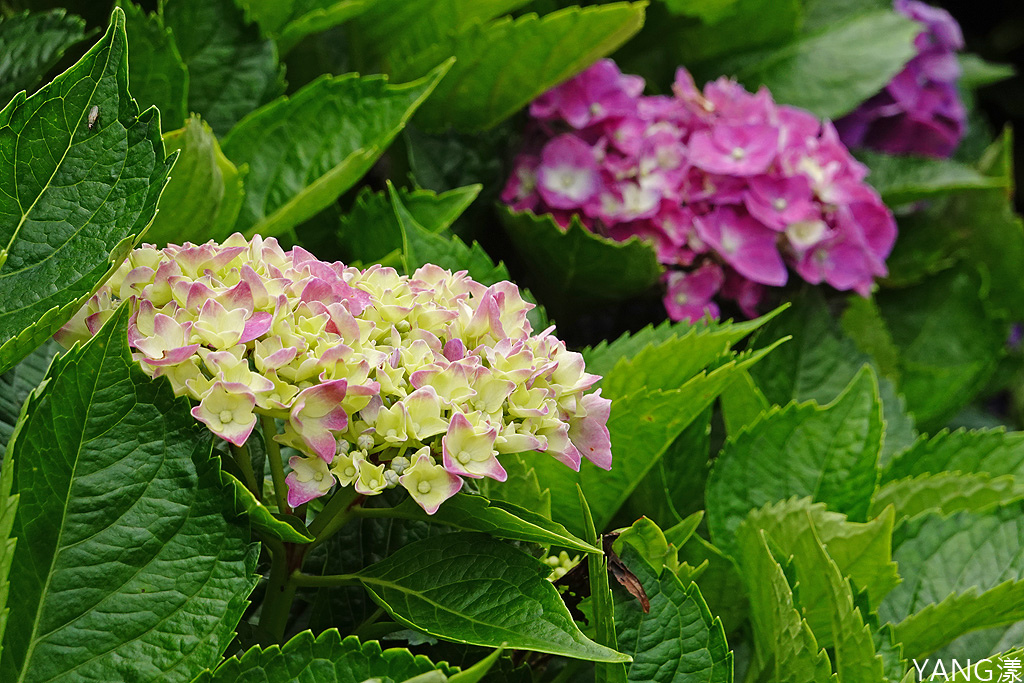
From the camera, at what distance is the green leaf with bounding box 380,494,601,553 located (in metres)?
0.48

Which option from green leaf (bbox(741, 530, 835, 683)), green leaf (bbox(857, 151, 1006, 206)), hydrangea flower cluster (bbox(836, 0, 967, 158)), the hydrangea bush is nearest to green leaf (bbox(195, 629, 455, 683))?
the hydrangea bush

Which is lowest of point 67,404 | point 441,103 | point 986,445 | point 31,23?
point 986,445

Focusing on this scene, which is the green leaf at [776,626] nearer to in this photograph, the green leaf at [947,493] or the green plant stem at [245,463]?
the green leaf at [947,493]

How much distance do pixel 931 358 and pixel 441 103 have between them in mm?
738

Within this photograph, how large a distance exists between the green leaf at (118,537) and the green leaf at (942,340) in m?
0.92

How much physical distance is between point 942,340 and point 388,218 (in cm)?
81

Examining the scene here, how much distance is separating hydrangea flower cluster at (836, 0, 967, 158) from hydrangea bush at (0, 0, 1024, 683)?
33 millimetres

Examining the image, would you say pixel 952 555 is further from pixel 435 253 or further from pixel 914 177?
pixel 914 177

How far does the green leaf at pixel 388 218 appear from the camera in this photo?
0.88m

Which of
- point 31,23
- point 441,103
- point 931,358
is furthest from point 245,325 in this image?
point 931,358

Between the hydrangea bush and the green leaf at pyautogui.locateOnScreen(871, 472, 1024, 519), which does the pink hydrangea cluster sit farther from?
the green leaf at pyautogui.locateOnScreen(871, 472, 1024, 519)

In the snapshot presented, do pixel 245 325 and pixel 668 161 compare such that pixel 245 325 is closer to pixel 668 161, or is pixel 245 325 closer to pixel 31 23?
pixel 31 23

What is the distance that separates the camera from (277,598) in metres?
0.57

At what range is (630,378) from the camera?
76 cm
